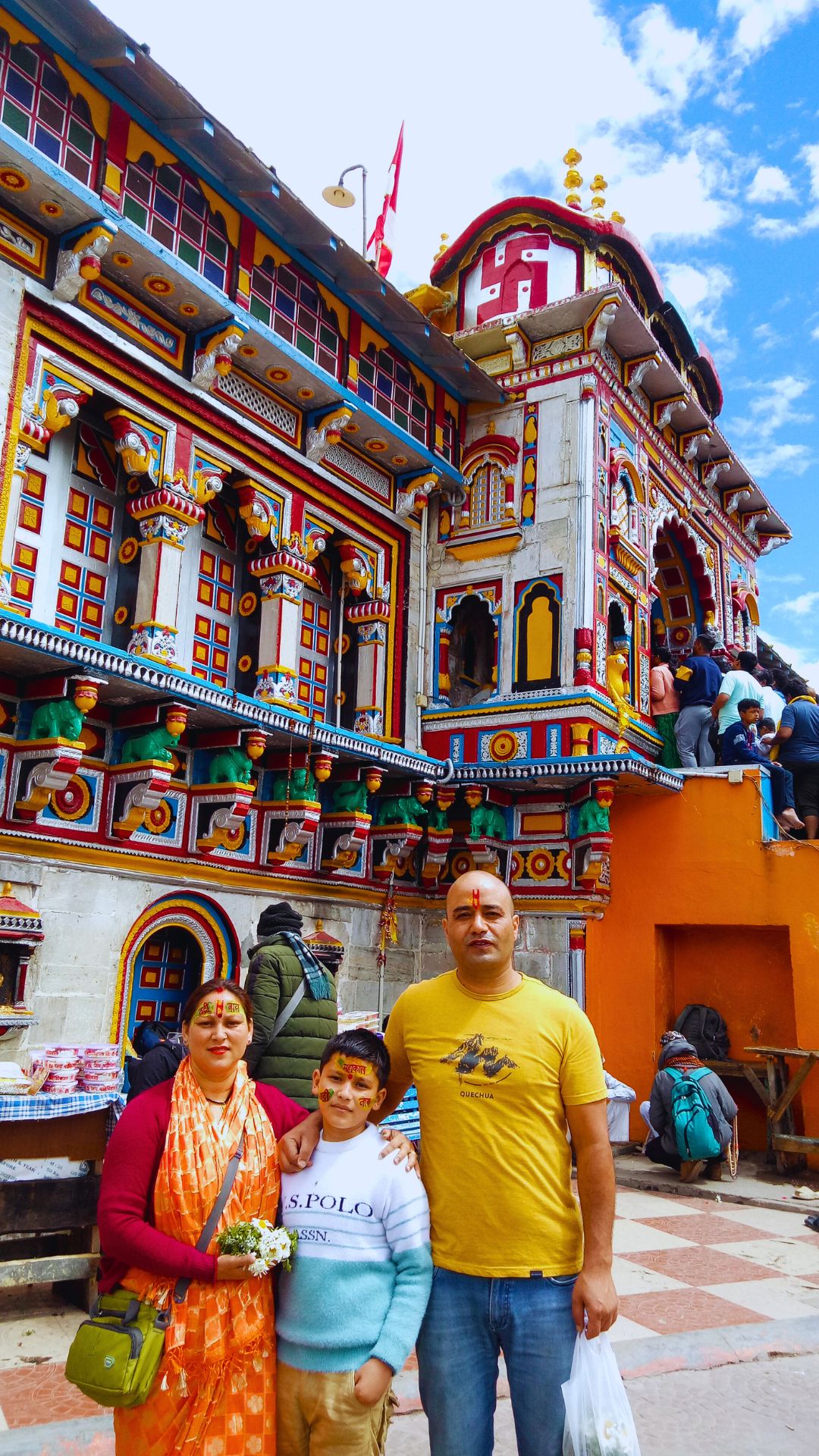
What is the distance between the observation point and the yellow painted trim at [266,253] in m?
9.21

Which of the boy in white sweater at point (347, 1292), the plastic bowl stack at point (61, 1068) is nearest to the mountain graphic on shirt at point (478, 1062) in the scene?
the boy in white sweater at point (347, 1292)

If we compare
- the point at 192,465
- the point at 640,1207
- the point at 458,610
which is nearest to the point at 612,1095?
the point at 640,1207

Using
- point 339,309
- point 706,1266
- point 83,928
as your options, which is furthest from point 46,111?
point 706,1266

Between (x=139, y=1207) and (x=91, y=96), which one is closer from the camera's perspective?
(x=139, y=1207)

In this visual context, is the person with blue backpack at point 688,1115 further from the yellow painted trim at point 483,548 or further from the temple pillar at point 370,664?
the yellow painted trim at point 483,548

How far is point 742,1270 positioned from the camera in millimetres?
6164

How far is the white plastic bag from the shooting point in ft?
7.91

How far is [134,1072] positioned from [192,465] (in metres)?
5.22

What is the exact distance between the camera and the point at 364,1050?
2682 mm

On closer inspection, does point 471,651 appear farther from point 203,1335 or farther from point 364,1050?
point 203,1335

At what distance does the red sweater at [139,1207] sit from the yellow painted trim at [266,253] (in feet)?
27.1

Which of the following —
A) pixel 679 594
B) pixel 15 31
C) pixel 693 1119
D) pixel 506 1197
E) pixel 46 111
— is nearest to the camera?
pixel 506 1197

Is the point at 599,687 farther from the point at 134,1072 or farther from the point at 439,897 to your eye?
the point at 134,1072

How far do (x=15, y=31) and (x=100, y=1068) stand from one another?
667 cm
